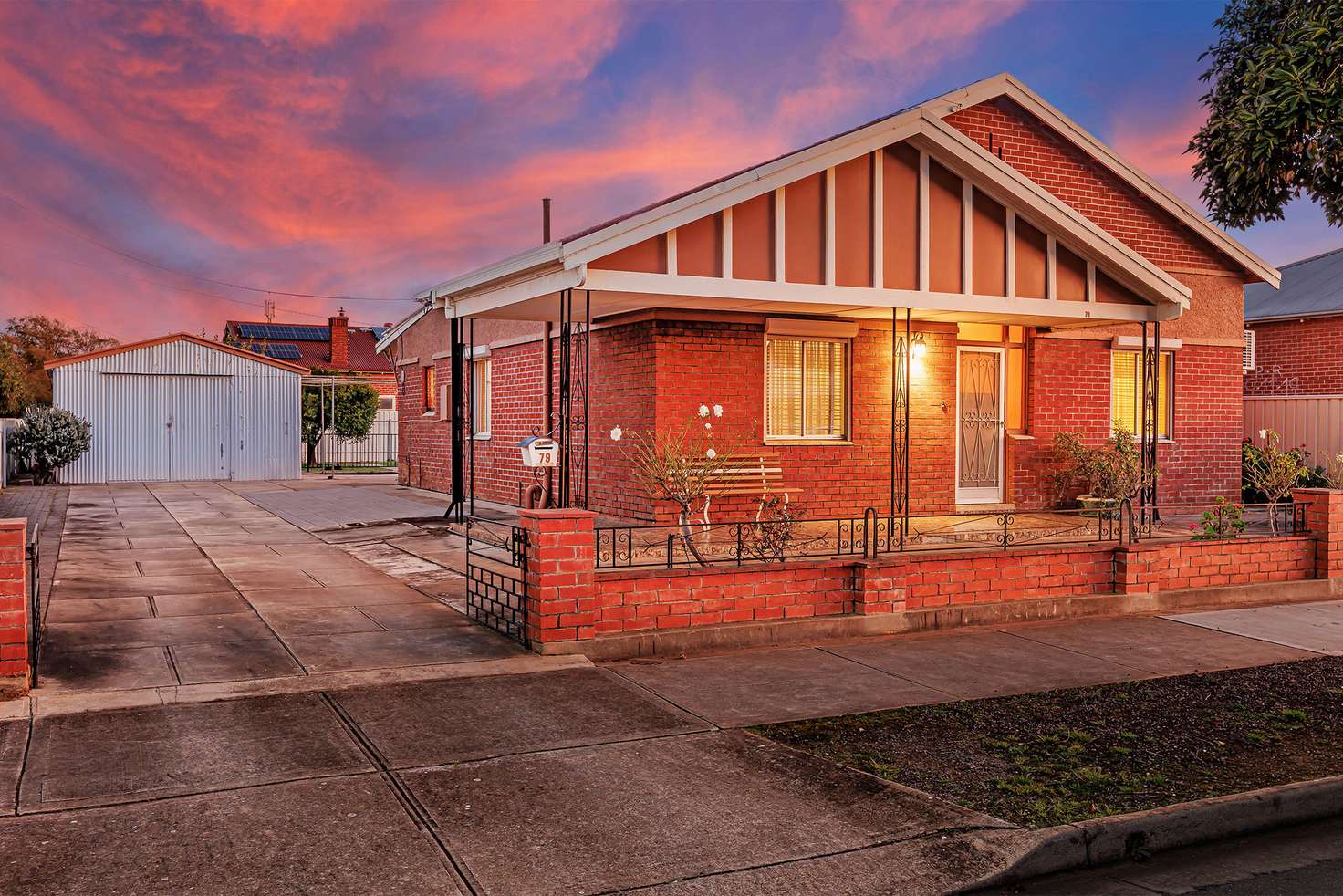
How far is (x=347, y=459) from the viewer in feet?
127

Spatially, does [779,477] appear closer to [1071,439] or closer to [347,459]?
[1071,439]

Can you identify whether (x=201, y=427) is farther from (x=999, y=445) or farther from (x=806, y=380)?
(x=999, y=445)

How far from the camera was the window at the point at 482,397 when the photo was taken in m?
19.4

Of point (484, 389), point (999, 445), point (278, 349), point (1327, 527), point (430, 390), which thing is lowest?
point (1327, 527)

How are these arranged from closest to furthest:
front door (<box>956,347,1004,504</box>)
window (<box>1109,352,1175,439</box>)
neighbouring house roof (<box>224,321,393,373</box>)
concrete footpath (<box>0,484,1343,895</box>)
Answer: concrete footpath (<box>0,484,1343,895</box>)
front door (<box>956,347,1004,504</box>)
window (<box>1109,352,1175,439</box>)
neighbouring house roof (<box>224,321,393,373</box>)

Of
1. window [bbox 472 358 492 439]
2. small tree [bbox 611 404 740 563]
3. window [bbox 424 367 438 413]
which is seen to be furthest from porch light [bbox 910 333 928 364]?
window [bbox 424 367 438 413]

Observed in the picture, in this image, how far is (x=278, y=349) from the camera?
159ft

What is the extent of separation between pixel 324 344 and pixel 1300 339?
41.5m

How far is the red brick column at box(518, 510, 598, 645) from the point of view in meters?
7.91

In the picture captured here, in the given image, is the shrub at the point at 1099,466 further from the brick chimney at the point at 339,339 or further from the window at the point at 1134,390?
the brick chimney at the point at 339,339

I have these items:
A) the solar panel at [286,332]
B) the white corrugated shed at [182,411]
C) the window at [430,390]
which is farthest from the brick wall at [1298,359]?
the solar panel at [286,332]

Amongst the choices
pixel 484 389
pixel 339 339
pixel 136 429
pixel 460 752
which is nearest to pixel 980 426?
pixel 484 389

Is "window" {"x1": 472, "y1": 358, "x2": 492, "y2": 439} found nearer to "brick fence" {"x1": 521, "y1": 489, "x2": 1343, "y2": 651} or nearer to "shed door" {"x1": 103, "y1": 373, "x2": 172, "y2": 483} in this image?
"brick fence" {"x1": 521, "y1": 489, "x2": 1343, "y2": 651}

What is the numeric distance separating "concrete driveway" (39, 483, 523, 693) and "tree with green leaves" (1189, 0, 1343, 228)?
8.47 meters
